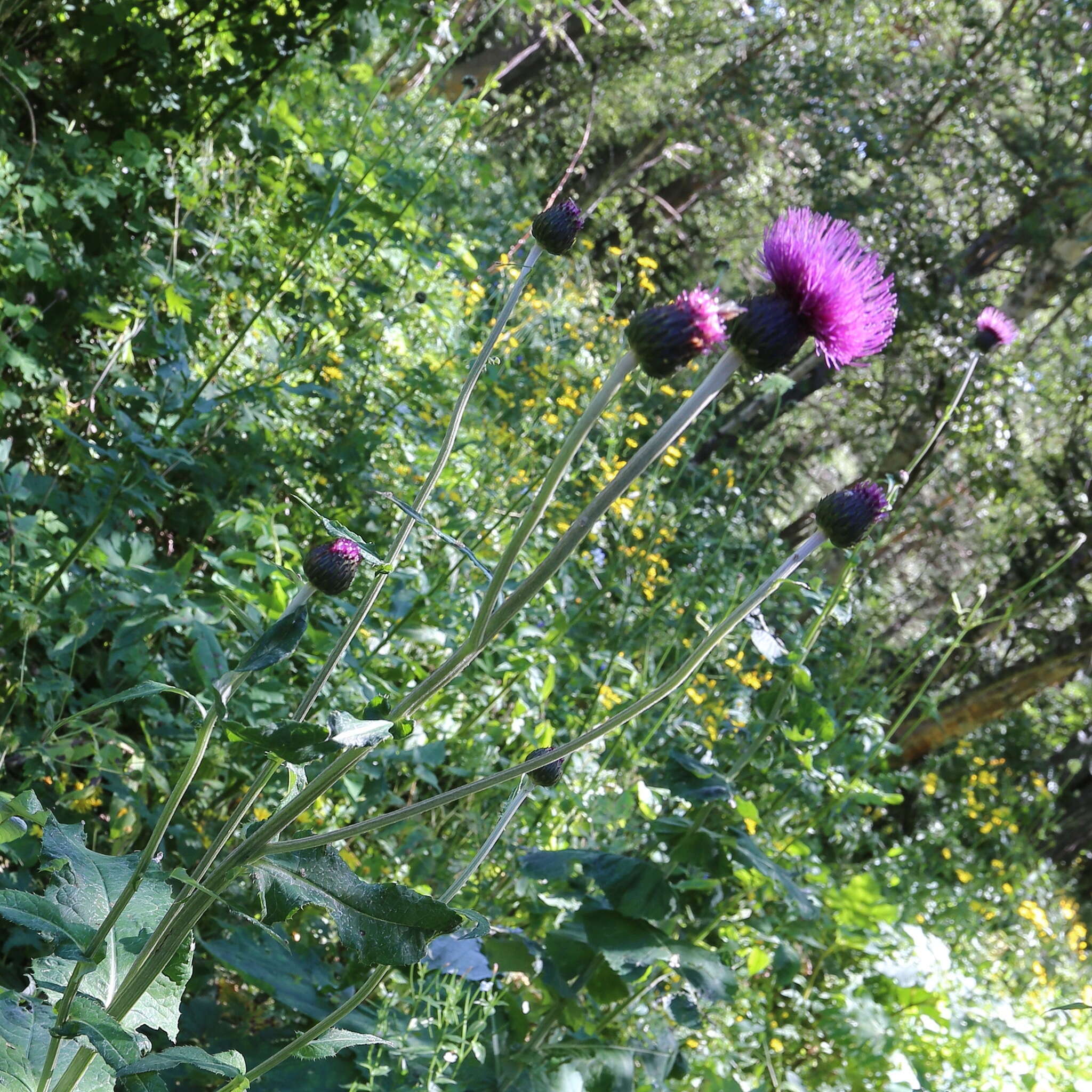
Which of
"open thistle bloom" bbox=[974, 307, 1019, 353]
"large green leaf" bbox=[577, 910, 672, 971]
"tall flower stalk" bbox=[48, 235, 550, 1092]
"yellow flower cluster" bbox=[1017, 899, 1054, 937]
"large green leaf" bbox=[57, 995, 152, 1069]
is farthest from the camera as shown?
"yellow flower cluster" bbox=[1017, 899, 1054, 937]

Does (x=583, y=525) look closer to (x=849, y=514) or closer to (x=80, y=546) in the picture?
(x=849, y=514)

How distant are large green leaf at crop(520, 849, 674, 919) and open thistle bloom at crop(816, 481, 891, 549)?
0.80 metres

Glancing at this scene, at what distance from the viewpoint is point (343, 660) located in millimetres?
1899

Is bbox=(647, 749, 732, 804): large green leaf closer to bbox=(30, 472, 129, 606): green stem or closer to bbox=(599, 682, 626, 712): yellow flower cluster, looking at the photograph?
bbox=(599, 682, 626, 712): yellow flower cluster

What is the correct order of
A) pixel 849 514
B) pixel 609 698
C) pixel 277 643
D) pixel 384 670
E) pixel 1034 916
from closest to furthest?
pixel 277 643
pixel 849 514
pixel 384 670
pixel 609 698
pixel 1034 916

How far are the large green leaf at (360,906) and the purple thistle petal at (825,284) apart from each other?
623 millimetres

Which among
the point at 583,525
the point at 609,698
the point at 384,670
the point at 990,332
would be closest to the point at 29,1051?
the point at 583,525

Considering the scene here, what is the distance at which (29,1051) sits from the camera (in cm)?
103

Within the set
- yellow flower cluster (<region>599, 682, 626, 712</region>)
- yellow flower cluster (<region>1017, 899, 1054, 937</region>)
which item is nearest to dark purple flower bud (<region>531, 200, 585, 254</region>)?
yellow flower cluster (<region>599, 682, 626, 712</region>)

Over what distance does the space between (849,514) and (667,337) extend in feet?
1.39

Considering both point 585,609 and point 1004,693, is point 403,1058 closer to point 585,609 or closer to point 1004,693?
point 585,609

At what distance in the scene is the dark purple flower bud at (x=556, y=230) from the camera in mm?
1228

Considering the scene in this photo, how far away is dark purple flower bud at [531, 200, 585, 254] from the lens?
123 cm

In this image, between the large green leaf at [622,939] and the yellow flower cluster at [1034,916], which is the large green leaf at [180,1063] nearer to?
the large green leaf at [622,939]
